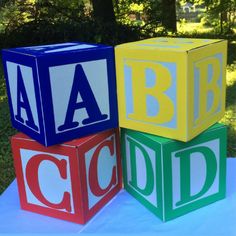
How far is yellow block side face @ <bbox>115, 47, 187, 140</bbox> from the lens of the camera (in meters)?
1.18

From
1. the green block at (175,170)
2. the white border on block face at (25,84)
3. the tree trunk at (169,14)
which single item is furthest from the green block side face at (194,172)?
the tree trunk at (169,14)

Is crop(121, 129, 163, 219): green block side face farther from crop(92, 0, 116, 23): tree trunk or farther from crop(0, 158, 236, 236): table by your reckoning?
crop(92, 0, 116, 23): tree trunk

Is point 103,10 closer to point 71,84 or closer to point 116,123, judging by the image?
point 116,123

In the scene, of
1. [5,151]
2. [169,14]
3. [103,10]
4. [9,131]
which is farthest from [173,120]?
[169,14]

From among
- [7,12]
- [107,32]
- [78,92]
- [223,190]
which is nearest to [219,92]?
[223,190]

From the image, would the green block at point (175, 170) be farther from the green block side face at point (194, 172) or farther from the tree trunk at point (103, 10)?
the tree trunk at point (103, 10)

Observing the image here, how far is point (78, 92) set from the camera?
4.14 ft

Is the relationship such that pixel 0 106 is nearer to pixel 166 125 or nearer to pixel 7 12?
pixel 166 125

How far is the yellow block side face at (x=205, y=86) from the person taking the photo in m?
1.18

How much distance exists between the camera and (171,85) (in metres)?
1.20

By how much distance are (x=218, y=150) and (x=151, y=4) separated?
761 cm

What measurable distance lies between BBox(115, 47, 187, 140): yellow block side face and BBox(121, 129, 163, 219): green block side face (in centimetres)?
5

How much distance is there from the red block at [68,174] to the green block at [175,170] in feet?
0.36

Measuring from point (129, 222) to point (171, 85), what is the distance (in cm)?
46
